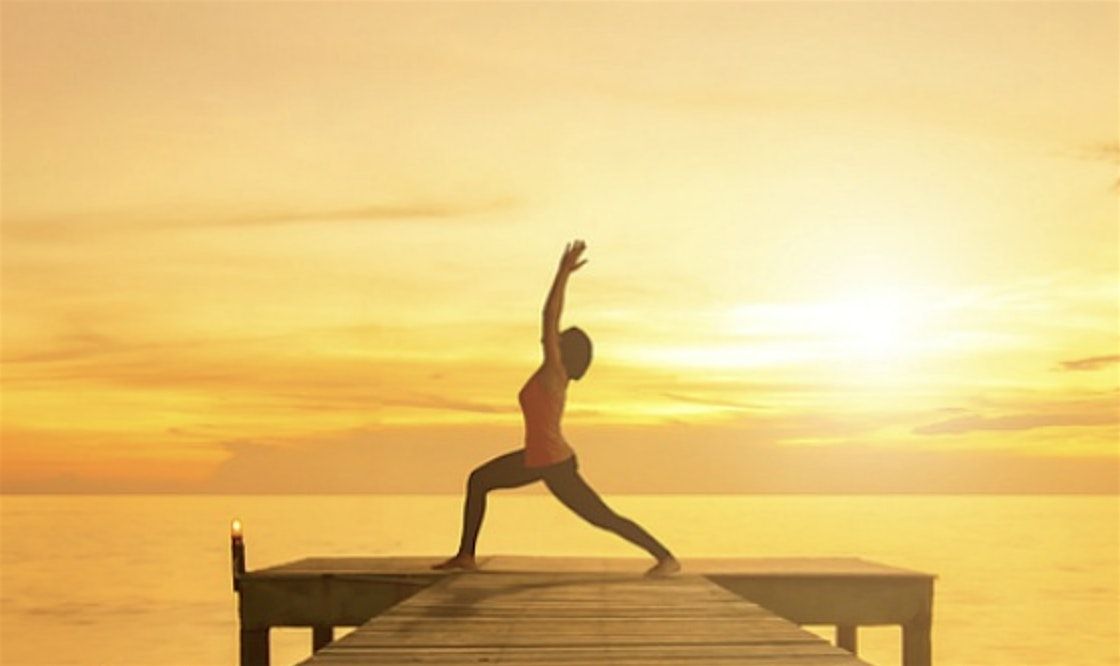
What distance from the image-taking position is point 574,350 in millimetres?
13555

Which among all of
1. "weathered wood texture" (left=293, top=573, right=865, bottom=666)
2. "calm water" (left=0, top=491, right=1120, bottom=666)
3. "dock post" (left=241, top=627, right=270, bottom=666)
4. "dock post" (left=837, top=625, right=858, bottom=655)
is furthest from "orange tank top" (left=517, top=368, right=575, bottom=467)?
"calm water" (left=0, top=491, right=1120, bottom=666)

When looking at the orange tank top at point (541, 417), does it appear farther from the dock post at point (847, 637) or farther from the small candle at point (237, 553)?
the dock post at point (847, 637)

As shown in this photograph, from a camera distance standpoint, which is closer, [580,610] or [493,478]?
[580,610]

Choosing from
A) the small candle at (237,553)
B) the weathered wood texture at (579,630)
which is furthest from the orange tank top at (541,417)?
the small candle at (237,553)

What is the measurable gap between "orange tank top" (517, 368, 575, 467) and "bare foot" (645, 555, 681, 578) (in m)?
1.17

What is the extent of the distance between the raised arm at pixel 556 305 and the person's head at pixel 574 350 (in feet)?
0.50

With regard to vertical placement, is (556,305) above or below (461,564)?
above

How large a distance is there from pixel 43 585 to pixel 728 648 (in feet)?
178

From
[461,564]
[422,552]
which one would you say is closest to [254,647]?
[461,564]

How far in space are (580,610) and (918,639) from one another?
15.6 feet

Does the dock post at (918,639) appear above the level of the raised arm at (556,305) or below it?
below

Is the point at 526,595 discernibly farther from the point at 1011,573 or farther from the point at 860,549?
the point at 860,549

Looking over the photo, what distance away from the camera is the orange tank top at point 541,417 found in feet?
44.4

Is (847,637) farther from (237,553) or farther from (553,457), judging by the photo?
(237,553)
